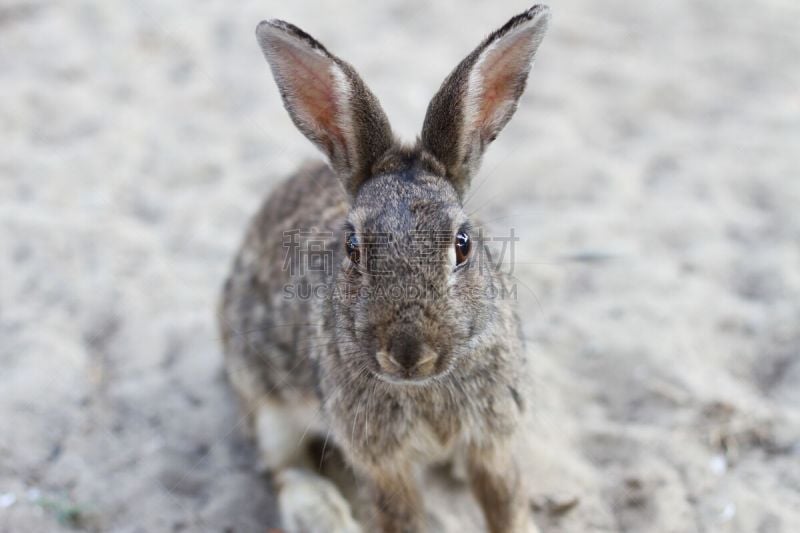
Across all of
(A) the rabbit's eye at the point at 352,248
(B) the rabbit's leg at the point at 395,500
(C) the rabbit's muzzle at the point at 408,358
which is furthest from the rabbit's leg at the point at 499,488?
(A) the rabbit's eye at the point at 352,248

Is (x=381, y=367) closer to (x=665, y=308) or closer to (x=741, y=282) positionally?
(x=665, y=308)

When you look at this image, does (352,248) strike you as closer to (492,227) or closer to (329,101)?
(329,101)

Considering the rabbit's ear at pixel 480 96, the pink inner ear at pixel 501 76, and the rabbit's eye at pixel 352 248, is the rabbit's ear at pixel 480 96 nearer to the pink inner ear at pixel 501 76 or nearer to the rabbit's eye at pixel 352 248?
the pink inner ear at pixel 501 76

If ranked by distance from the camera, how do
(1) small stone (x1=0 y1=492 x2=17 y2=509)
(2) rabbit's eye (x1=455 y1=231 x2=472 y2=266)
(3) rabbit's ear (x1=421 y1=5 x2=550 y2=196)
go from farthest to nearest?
(1) small stone (x1=0 y1=492 x2=17 y2=509), (3) rabbit's ear (x1=421 y1=5 x2=550 y2=196), (2) rabbit's eye (x1=455 y1=231 x2=472 y2=266)

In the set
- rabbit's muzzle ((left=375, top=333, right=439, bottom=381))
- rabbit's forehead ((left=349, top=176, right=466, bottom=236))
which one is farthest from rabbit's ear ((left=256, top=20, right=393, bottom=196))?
rabbit's muzzle ((left=375, top=333, right=439, bottom=381))

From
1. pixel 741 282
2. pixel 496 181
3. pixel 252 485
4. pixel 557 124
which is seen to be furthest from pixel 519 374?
pixel 557 124

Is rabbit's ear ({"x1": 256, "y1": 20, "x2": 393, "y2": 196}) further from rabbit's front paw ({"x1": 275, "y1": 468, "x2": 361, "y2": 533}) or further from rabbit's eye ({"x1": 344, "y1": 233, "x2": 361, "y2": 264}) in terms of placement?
rabbit's front paw ({"x1": 275, "y1": 468, "x2": 361, "y2": 533})

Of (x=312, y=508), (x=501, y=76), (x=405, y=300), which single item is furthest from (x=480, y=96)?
(x=312, y=508)
